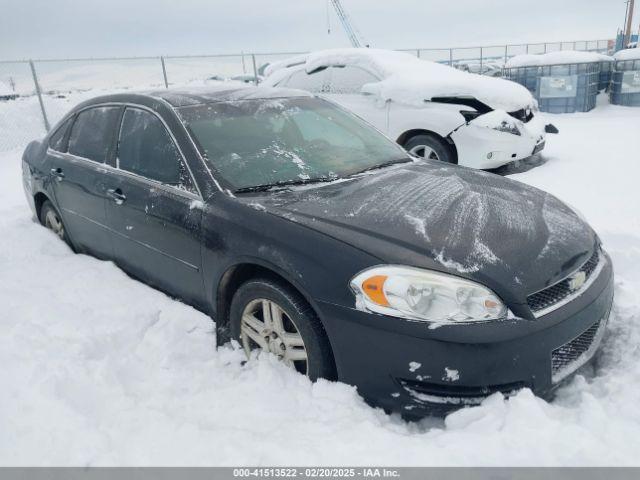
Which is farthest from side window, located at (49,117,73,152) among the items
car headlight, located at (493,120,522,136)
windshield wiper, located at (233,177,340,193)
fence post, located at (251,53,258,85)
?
fence post, located at (251,53,258,85)

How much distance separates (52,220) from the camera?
172 inches

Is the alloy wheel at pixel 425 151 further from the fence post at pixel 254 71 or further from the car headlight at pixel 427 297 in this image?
the fence post at pixel 254 71

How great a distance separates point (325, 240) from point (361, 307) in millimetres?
337

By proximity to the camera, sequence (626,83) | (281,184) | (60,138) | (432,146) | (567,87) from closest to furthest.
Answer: (281,184) → (60,138) → (432,146) → (567,87) → (626,83)

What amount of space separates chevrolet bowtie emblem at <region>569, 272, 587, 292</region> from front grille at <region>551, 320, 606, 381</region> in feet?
0.66

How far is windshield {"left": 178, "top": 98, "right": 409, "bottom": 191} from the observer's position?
2.82 metres

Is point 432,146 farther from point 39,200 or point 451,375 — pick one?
point 451,375

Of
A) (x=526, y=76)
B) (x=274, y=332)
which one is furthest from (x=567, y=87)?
(x=274, y=332)

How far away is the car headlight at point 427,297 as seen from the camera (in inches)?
76.7

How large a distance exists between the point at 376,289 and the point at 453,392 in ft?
1.69

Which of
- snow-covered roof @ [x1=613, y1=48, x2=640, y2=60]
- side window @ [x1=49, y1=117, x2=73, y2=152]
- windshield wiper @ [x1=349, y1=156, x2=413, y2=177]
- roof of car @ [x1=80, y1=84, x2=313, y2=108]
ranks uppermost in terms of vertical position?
roof of car @ [x1=80, y1=84, x2=313, y2=108]

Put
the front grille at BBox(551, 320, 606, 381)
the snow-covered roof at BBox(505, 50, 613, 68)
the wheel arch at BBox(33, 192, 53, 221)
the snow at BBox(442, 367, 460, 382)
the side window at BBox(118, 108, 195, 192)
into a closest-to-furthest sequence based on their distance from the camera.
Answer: the snow at BBox(442, 367, 460, 382) → the front grille at BBox(551, 320, 606, 381) → the side window at BBox(118, 108, 195, 192) → the wheel arch at BBox(33, 192, 53, 221) → the snow-covered roof at BBox(505, 50, 613, 68)

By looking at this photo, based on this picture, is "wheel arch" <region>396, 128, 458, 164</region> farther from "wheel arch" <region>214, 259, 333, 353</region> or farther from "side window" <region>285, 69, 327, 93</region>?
"wheel arch" <region>214, 259, 333, 353</region>

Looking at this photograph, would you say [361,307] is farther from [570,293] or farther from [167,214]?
[167,214]
